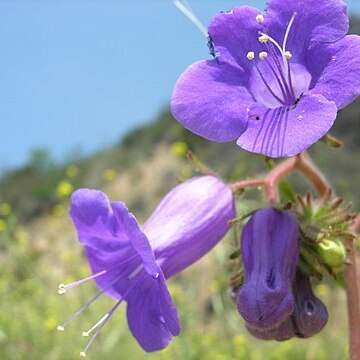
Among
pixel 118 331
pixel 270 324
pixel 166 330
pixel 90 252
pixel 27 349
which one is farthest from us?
pixel 118 331

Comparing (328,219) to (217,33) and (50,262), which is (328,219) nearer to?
(217,33)

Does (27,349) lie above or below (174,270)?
below

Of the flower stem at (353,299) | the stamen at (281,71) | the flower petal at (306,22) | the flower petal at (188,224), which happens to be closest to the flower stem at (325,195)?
the flower stem at (353,299)

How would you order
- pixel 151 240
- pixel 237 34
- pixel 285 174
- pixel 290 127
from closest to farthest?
pixel 290 127 < pixel 237 34 < pixel 151 240 < pixel 285 174

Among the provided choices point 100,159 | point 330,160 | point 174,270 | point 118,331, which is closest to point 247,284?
point 174,270

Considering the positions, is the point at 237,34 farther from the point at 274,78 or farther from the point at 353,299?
the point at 353,299

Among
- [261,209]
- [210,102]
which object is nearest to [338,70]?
[210,102]
